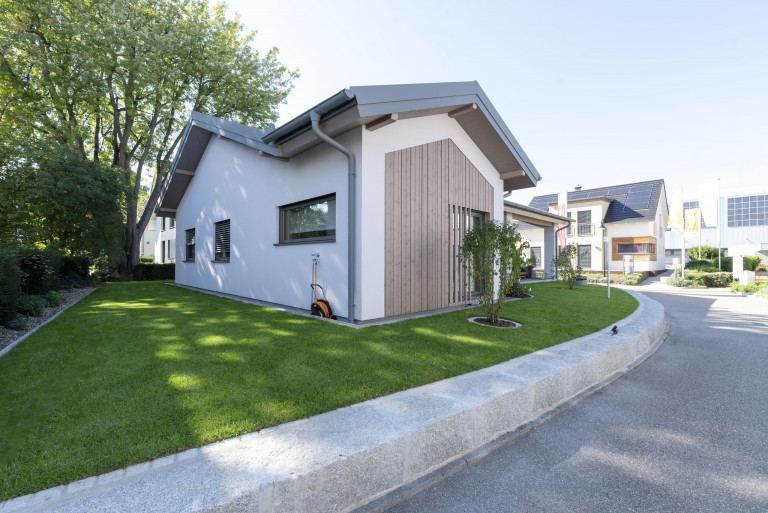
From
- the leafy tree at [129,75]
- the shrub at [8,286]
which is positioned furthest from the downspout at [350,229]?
the leafy tree at [129,75]

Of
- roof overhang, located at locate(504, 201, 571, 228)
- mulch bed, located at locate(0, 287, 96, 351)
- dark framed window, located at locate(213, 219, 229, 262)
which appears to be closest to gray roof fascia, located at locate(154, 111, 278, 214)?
dark framed window, located at locate(213, 219, 229, 262)

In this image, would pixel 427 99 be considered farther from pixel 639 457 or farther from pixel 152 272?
pixel 152 272

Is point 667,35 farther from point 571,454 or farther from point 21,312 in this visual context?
point 21,312

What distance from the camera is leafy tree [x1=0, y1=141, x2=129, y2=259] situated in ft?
33.4

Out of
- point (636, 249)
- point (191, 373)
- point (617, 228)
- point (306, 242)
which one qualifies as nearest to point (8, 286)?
point (191, 373)

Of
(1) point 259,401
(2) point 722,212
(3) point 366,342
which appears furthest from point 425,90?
(2) point 722,212

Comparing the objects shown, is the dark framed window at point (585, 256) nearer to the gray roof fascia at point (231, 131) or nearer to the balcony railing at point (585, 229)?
the balcony railing at point (585, 229)

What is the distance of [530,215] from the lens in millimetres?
14484

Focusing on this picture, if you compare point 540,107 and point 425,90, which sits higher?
point 540,107

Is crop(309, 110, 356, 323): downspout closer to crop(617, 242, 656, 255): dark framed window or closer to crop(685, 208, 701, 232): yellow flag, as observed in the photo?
crop(685, 208, 701, 232): yellow flag

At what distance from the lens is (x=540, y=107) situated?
1180 cm

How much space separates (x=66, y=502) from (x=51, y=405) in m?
1.63

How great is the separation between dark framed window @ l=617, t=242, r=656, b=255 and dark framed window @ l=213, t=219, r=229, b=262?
2544cm

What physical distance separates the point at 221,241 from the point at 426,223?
7.28m
